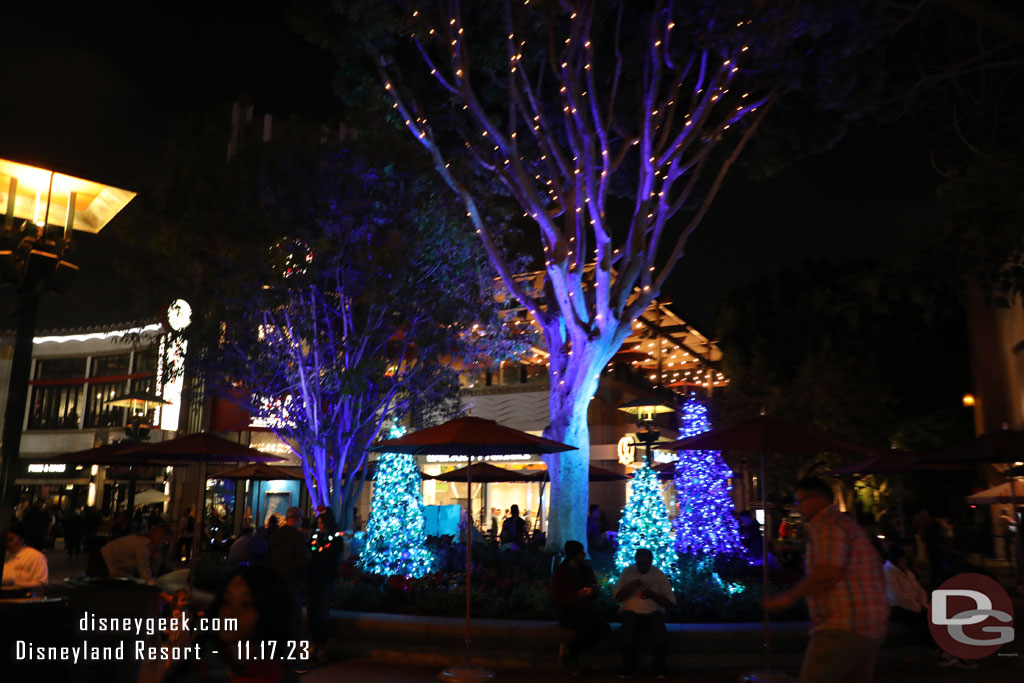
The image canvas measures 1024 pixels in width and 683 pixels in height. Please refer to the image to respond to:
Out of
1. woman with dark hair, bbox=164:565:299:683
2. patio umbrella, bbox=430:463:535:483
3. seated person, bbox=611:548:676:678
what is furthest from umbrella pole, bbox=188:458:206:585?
woman with dark hair, bbox=164:565:299:683

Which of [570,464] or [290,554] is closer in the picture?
[290,554]

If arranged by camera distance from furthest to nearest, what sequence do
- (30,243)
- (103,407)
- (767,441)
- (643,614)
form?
(103,407) < (767,441) < (643,614) < (30,243)

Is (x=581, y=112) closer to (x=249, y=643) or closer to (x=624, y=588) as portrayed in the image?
(x=624, y=588)

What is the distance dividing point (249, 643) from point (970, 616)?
8250mm

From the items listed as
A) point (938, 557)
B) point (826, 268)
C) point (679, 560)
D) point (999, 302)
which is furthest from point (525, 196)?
point (826, 268)

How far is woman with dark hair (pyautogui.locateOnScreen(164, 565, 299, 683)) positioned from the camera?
137 inches

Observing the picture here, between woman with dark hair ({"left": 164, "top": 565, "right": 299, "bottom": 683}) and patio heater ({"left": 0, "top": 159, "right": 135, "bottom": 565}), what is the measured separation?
7.01 feet

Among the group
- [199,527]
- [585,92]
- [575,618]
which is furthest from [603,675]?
[585,92]

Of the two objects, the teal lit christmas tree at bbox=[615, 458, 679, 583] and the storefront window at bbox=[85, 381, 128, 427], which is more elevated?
the storefront window at bbox=[85, 381, 128, 427]

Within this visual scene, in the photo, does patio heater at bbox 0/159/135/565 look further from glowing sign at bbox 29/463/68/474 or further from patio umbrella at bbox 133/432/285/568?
glowing sign at bbox 29/463/68/474

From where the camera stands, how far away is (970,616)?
28.5ft

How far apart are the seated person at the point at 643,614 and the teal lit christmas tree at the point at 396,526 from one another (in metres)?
5.11

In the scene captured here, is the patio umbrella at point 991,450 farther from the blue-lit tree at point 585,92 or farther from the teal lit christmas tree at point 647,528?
the blue-lit tree at point 585,92

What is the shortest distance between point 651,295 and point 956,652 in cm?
694
